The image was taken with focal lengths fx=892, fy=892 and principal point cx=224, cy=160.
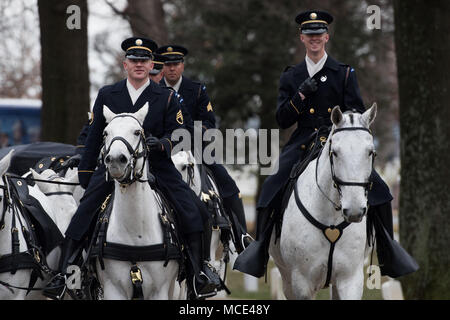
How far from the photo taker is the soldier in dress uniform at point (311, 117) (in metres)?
8.60

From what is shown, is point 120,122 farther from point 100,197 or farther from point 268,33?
point 268,33

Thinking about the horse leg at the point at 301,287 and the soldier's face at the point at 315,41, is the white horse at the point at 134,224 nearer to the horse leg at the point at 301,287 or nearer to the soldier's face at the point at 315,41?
the horse leg at the point at 301,287

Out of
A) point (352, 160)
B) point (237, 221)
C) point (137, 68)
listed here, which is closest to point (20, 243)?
point (137, 68)

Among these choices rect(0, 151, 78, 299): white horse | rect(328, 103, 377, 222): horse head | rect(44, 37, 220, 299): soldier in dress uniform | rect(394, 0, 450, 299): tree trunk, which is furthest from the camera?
rect(394, 0, 450, 299): tree trunk

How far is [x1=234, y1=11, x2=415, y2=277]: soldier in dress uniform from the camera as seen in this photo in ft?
28.2

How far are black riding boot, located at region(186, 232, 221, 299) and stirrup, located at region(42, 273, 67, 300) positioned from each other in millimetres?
1197

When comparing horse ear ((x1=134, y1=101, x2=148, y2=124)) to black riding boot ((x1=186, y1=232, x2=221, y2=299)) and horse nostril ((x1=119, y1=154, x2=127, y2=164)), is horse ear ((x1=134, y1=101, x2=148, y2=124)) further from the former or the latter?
black riding boot ((x1=186, y1=232, x2=221, y2=299))

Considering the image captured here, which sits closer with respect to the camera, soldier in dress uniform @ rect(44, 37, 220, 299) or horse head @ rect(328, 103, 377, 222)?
horse head @ rect(328, 103, 377, 222)

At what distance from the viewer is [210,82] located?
2466cm

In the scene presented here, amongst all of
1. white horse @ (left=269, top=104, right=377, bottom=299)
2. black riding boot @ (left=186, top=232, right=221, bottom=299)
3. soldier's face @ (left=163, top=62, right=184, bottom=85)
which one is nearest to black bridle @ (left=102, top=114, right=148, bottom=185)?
black riding boot @ (left=186, top=232, right=221, bottom=299)

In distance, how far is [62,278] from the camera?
8.51 m

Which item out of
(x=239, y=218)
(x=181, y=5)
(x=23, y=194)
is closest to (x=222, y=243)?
(x=239, y=218)

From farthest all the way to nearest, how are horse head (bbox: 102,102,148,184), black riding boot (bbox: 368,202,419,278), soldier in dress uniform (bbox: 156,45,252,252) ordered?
soldier in dress uniform (bbox: 156,45,252,252) → black riding boot (bbox: 368,202,419,278) → horse head (bbox: 102,102,148,184)

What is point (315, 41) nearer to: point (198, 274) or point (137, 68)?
point (137, 68)
